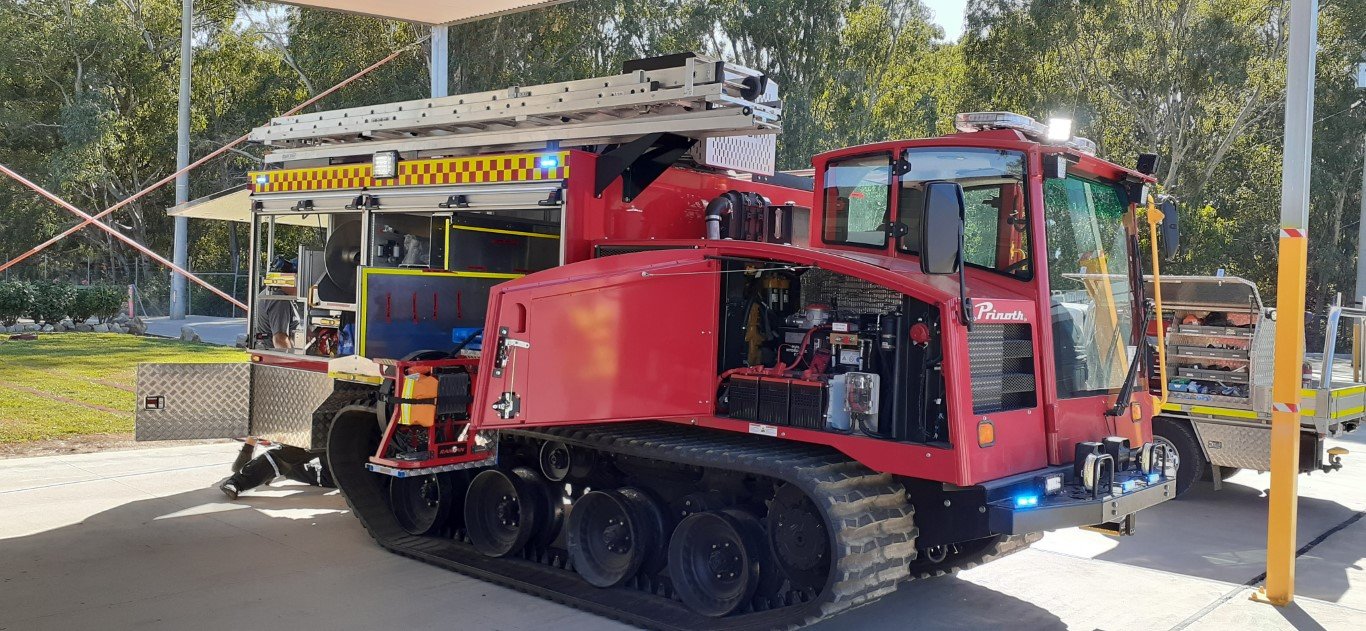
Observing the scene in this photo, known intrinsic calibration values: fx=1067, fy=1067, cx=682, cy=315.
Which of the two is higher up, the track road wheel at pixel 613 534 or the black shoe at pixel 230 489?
the track road wheel at pixel 613 534

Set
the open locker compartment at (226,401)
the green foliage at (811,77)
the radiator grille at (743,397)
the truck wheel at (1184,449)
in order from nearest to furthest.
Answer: the radiator grille at (743,397)
the open locker compartment at (226,401)
the truck wheel at (1184,449)
the green foliage at (811,77)

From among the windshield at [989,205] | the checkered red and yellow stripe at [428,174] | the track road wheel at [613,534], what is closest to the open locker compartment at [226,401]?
the checkered red and yellow stripe at [428,174]

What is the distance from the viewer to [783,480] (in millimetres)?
5223

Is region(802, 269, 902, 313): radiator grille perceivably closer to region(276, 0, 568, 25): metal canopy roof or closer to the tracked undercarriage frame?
the tracked undercarriage frame

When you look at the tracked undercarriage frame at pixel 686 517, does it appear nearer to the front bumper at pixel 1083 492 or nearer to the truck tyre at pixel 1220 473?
the front bumper at pixel 1083 492

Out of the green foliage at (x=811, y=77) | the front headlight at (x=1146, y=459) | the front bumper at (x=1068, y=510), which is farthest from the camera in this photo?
the green foliage at (x=811, y=77)

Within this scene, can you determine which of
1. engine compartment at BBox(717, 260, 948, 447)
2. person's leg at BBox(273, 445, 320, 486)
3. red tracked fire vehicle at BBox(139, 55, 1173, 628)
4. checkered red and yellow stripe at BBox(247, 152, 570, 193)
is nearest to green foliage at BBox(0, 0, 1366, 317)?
checkered red and yellow stripe at BBox(247, 152, 570, 193)

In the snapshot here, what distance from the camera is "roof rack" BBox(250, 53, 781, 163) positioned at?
19.9 ft

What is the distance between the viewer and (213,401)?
8258 mm

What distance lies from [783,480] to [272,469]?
5088 millimetres

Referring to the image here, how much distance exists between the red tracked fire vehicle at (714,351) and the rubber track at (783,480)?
0.8 inches

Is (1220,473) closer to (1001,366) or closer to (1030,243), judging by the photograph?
(1030,243)

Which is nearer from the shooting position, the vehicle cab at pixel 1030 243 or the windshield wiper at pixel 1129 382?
the vehicle cab at pixel 1030 243

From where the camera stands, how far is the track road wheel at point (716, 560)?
548cm
